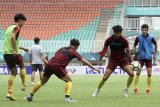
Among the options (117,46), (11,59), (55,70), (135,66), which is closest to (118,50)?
(117,46)

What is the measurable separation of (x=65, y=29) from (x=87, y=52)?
4963 mm

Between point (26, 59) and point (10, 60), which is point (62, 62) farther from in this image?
point (26, 59)

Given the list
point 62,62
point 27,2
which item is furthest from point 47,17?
point 62,62

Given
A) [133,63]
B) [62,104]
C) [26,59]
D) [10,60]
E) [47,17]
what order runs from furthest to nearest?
[47,17] → [26,59] → [133,63] → [10,60] → [62,104]

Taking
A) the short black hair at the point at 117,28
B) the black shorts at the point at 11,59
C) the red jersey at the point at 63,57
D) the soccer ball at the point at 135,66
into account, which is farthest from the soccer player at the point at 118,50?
the black shorts at the point at 11,59

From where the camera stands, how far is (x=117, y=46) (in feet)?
43.5

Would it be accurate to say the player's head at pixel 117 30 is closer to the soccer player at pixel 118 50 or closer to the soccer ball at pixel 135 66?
the soccer player at pixel 118 50

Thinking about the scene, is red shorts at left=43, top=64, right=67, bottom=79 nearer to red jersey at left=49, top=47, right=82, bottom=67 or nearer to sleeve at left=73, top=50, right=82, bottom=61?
red jersey at left=49, top=47, right=82, bottom=67

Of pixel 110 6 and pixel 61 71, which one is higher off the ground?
pixel 110 6

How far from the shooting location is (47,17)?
48.6 meters

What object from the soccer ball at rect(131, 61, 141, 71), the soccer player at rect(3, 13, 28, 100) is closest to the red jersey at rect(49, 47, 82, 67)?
the soccer player at rect(3, 13, 28, 100)

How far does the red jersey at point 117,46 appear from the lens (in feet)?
43.4

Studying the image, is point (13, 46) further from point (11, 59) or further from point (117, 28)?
point (117, 28)

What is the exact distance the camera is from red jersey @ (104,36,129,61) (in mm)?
13227
